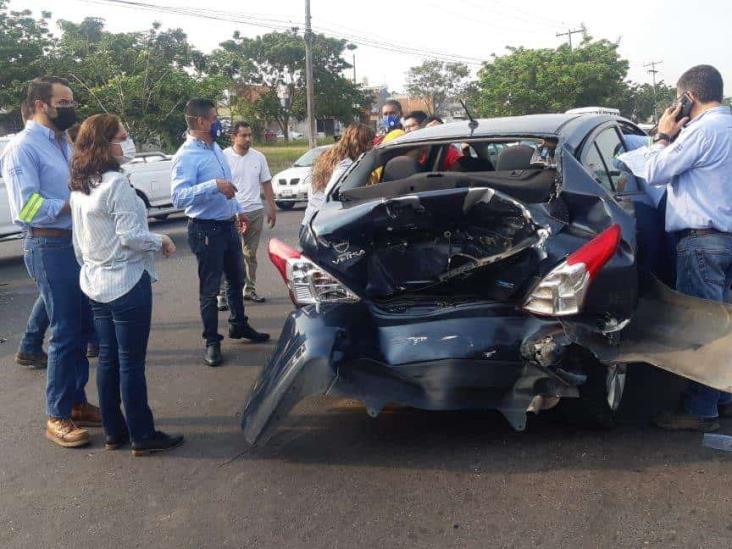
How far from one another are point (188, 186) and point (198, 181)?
0.11 m

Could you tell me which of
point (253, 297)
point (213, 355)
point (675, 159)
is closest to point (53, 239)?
point (213, 355)

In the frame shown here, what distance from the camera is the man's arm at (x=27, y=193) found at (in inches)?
151

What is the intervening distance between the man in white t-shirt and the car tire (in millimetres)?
4049

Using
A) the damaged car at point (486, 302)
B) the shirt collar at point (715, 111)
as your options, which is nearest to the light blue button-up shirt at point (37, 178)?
the damaged car at point (486, 302)

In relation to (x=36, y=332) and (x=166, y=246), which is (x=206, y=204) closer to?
(x=166, y=246)

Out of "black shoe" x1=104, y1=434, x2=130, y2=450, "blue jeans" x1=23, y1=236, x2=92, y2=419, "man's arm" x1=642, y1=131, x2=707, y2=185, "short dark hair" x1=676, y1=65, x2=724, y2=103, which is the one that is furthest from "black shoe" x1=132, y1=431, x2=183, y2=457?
"short dark hair" x1=676, y1=65, x2=724, y2=103

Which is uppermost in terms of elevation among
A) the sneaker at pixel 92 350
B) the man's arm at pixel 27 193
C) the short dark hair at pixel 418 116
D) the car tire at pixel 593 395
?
the short dark hair at pixel 418 116

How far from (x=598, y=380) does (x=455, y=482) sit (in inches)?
Result: 34.4

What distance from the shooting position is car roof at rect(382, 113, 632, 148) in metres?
3.88

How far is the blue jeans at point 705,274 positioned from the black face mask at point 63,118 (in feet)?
12.0

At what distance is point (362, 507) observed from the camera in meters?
3.01

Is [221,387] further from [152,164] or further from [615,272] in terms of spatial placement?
[152,164]

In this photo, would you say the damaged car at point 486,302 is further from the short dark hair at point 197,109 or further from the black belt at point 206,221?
the short dark hair at point 197,109

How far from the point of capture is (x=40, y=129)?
4.09 m
